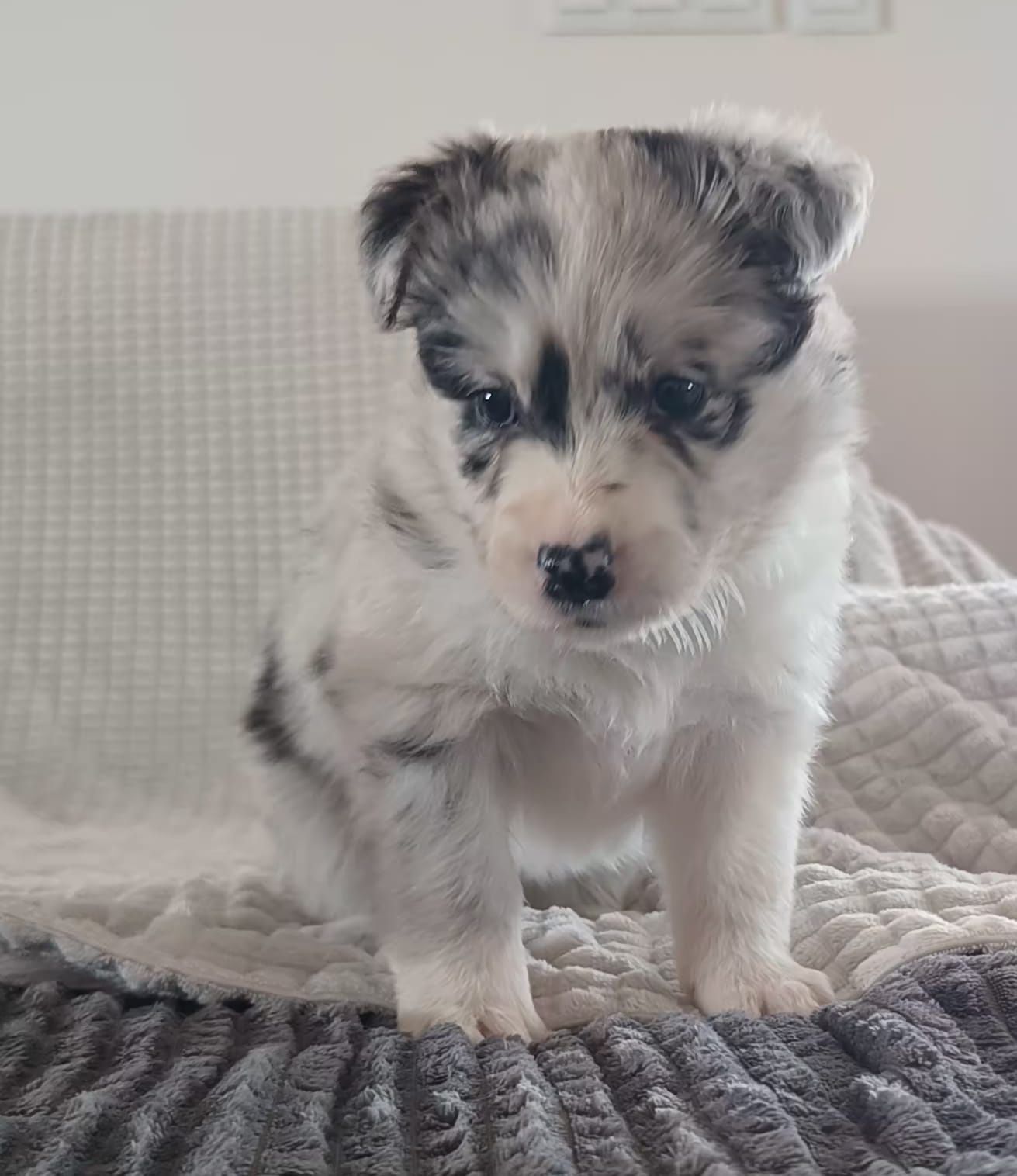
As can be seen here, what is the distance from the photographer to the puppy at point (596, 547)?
1.10 meters

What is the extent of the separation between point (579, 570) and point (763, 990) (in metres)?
0.46

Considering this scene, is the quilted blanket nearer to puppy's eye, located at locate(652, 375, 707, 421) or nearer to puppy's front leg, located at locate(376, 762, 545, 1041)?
puppy's front leg, located at locate(376, 762, 545, 1041)

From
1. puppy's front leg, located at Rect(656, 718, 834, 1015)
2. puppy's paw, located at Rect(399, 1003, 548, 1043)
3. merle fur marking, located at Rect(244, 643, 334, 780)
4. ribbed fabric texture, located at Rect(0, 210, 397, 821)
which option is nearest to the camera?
puppy's paw, located at Rect(399, 1003, 548, 1043)

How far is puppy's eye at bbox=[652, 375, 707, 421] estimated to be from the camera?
43.8 inches

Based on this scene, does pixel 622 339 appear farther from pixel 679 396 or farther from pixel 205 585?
pixel 205 585

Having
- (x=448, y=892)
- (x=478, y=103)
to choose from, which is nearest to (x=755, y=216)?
(x=448, y=892)

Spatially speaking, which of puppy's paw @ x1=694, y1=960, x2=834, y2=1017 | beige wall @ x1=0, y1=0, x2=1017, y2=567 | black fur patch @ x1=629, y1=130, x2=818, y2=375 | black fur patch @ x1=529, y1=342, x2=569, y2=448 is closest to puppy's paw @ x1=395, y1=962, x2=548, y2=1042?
puppy's paw @ x1=694, y1=960, x2=834, y2=1017

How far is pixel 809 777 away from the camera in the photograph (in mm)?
1411

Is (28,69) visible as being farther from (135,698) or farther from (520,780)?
(520,780)

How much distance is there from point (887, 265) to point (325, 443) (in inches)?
48.2

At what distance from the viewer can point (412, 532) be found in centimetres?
128

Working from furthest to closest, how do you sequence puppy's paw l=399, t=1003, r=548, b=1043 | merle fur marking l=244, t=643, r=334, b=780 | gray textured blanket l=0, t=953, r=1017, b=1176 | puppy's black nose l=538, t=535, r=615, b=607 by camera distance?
merle fur marking l=244, t=643, r=334, b=780
puppy's paw l=399, t=1003, r=548, b=1043
puppy's black nose l=538, t=535, r=615, b=607
gray textured blanket l=0, t=953, r=1017, b=1176

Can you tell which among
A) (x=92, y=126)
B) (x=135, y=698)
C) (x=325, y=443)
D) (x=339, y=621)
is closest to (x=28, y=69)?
(x=92, y=126)

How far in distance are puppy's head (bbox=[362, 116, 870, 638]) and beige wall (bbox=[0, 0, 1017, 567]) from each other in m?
1.31
